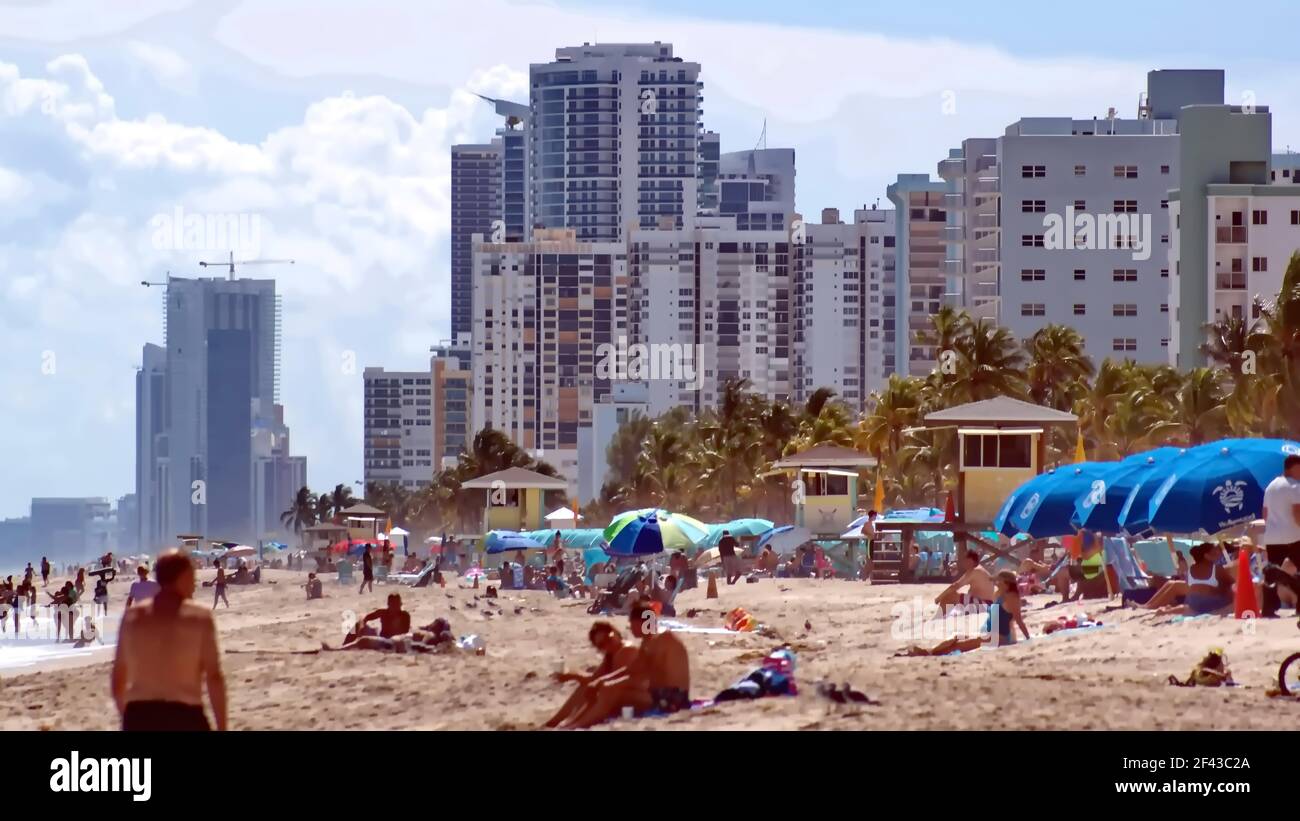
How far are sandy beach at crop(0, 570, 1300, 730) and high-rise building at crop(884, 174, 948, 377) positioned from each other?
5248 inches

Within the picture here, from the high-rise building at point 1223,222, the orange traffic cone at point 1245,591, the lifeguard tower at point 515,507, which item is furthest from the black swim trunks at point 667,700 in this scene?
the high-rise building at point 1223,222

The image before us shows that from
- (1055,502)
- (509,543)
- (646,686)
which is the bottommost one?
(509,543)

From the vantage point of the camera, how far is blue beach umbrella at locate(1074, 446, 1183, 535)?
26.0 metres

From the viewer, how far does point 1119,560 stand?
27.1 metres

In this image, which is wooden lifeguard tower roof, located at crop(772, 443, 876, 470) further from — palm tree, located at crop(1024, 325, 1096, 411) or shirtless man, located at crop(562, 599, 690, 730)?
shirtless man, located at crop(562, 599, 690, 730)

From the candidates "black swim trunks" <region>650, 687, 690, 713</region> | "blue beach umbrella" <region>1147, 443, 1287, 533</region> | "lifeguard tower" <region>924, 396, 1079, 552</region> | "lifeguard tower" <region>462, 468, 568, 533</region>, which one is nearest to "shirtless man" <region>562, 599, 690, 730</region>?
"black swim trunks" <region>650, 687, 690, 713</region>

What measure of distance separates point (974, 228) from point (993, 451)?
87.0 m

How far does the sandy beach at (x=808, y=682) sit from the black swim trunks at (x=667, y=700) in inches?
10.6

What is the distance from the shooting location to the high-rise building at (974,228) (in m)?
126

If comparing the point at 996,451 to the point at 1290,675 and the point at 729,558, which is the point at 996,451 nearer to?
the point at 729,558

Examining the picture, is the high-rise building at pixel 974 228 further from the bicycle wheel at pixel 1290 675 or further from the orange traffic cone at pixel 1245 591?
the bicycle wheel at pixel 1290 675

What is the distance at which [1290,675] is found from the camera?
623 inches

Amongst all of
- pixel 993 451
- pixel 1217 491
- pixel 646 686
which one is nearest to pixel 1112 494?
pixel 1217 491
